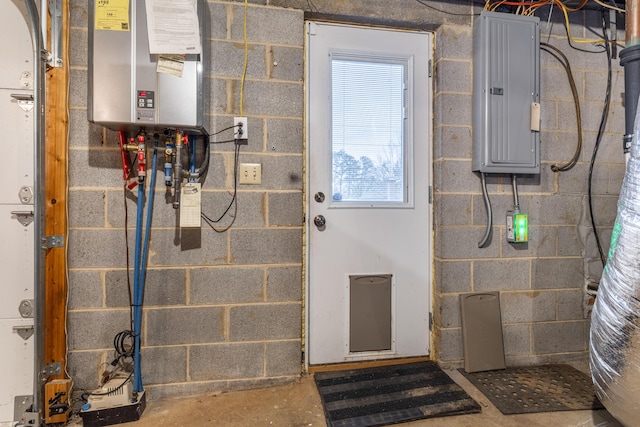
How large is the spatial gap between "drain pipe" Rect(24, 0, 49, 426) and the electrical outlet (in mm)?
837

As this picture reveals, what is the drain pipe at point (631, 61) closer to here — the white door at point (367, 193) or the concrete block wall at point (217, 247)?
the white door at point (367, 193)

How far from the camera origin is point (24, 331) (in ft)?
4.82

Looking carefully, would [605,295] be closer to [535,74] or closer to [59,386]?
[535,74]

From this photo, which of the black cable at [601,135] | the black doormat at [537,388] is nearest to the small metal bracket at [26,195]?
the black doormat at [537,388]

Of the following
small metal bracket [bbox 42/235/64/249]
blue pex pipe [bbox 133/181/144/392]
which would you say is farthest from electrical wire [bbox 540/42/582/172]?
small metal bracket [bbox 42/235/64/249]

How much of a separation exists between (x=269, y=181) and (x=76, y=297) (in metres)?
1.11

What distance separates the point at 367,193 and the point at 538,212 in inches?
41.6

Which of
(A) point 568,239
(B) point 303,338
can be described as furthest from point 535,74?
(B) point 303,338

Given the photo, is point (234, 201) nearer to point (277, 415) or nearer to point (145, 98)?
point (145, 98)

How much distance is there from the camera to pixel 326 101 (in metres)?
1.83

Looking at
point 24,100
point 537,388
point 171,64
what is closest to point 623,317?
point 537,388

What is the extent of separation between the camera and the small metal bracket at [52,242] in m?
1.47

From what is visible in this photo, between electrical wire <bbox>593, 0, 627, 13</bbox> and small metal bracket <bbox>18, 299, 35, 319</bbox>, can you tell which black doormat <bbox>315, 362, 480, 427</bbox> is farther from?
electrical wire <bbox>593, 0, 627, 13</bbox>

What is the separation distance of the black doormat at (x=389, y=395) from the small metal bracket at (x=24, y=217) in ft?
5.30
